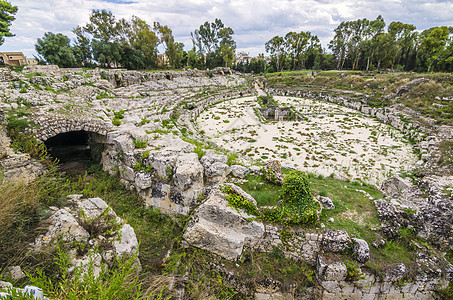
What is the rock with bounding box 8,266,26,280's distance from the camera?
322 centimetres

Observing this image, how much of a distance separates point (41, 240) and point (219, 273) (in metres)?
4.22

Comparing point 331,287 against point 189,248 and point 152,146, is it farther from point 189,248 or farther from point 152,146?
point 152,146

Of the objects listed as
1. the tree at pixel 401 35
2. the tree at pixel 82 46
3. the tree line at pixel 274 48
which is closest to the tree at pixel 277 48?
the tree line at pixel 274 48

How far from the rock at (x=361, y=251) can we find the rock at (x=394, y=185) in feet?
15.4

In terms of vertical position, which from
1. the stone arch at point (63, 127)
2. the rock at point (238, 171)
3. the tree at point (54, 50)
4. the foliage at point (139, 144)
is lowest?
the rock at point (238, 171)

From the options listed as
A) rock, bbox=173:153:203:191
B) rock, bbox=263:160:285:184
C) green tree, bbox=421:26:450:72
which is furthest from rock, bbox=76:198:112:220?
green tree, bbox=421:26:450:72

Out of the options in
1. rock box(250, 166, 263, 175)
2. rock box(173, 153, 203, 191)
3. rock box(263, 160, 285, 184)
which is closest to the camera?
rock box(173, 153, 203, 191)

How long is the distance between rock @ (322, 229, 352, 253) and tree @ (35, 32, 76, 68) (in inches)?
1405

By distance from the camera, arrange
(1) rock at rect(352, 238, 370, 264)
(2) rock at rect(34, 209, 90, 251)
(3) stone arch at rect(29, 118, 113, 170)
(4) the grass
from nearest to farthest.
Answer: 1. (4) the grass
2. (2) rock at rect(34, 209, 90, 251)
3. (1) rock at rect(352, 238, 370, 264)
4. (3) stone arch at rect(29, 118, 113, 170)

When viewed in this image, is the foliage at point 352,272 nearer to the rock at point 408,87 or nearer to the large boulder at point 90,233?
the large boulder at point 90,233

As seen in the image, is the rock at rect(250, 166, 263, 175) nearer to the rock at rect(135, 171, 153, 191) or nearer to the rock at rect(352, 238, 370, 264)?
the rock at rect(352, 238, 370, 264)

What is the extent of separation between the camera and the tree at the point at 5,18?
2590 centimetres

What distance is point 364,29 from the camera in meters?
44.2

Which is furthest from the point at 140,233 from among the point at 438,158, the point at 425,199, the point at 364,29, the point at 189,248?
the point at 364,29
